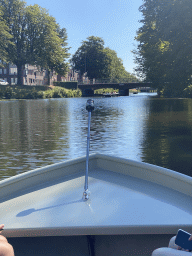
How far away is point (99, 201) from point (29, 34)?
61.9m

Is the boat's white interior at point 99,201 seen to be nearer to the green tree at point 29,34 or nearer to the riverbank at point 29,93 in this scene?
the riverbank at point 29,93

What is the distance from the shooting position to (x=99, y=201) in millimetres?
3682

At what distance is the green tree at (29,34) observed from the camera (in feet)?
200

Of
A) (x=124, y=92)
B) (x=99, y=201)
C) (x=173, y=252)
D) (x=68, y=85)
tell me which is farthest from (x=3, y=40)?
(x=173, y=252)

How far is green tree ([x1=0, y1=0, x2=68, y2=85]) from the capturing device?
60812 millimetres

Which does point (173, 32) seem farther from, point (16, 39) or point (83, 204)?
point (16, 39)

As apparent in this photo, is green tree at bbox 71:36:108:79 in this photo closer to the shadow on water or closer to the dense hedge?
the dense hedge

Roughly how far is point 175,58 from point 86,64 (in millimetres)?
73812

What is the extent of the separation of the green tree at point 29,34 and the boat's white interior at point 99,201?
192 feet

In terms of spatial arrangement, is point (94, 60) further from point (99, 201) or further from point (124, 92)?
point (99, 201)

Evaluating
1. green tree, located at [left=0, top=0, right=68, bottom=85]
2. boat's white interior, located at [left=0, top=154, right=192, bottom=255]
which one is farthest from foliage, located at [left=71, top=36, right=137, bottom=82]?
boat's white interior, located at [left=0, top=154, right=192, bottom=255]

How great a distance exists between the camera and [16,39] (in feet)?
204

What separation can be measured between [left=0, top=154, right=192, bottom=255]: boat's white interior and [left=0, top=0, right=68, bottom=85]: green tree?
58591 millimetres

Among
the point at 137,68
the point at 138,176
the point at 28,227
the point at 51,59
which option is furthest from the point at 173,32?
the point at 51,59
